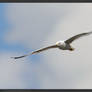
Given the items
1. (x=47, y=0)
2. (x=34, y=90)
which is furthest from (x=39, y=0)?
(x=34, y=90)

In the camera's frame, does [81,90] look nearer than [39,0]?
Yes

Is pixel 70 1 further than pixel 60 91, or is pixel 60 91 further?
pixel 70 1

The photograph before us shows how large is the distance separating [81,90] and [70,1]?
3.14 metres

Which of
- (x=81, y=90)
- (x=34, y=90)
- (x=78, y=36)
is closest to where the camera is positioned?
(x=81, y=90)

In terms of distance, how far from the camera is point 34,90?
6641mm

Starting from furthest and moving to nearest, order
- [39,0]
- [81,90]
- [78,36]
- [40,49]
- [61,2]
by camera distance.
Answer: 1. [40,49]
2. [78,36]
3. [39,0]
4. [61,2]
5. [81,90]

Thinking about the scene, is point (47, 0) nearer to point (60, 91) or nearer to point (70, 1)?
point (70, 1)

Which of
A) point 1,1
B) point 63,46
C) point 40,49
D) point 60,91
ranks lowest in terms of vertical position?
point 40,49

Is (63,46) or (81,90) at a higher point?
(81,90)

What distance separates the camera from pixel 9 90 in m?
6.79

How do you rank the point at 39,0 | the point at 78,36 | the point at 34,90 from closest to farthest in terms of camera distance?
1. the point at 34,90
2. the point at 39,0
3. the point at 78,36

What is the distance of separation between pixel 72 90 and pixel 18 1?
3512mm

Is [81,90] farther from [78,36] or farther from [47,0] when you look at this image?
[78,36]

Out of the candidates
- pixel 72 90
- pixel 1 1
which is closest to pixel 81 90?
pixel 72 90
